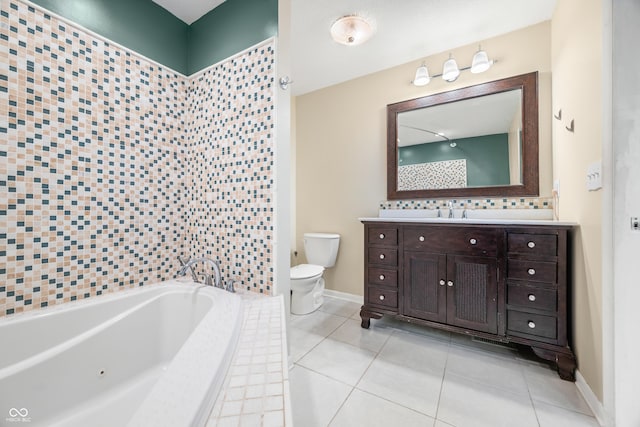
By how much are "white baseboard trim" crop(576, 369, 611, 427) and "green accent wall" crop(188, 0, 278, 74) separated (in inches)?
100

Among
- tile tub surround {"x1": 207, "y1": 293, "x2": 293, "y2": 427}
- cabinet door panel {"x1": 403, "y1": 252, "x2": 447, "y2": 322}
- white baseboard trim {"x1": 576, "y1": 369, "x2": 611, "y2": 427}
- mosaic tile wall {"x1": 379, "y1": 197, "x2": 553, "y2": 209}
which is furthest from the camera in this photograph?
mosaic tile wall {"x1": 379, "y1": 197, "x2": 553, "y2": 209}

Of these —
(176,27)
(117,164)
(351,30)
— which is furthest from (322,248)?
(176,27)

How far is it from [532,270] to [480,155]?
3.39 ft

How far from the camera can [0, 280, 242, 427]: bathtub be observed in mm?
633

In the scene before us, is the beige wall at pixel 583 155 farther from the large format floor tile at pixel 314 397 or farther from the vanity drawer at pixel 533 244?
the large format floor tile at pixel 314 397

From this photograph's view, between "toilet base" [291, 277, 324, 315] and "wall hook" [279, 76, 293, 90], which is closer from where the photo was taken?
"wall hook" [279, 76, 293, 90]

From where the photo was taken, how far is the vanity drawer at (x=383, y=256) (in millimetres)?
1966

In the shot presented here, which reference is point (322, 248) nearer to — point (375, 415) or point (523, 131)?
point (375, 415)

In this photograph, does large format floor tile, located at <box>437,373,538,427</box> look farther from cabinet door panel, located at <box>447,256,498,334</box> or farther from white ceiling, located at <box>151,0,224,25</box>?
white ceiling, located at <box>151,0,224,25</box>

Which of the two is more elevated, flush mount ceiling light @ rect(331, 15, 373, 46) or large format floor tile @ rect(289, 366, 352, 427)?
flush mount ceiling light @ rect(331, 15, 373, 46)

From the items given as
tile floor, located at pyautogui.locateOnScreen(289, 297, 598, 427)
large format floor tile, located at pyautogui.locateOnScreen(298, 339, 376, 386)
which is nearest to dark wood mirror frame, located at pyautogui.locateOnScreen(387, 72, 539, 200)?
tile floor, located at pyautogui.locateOnScreen(289, 297, 598, 427)

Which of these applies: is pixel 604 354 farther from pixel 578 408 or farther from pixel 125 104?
pixel 125 104

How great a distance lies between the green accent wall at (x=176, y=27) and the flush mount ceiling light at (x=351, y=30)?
64 centimetres

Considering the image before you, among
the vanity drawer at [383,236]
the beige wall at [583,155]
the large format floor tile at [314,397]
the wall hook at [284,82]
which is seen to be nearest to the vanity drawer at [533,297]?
the beige wall at [583,155]
